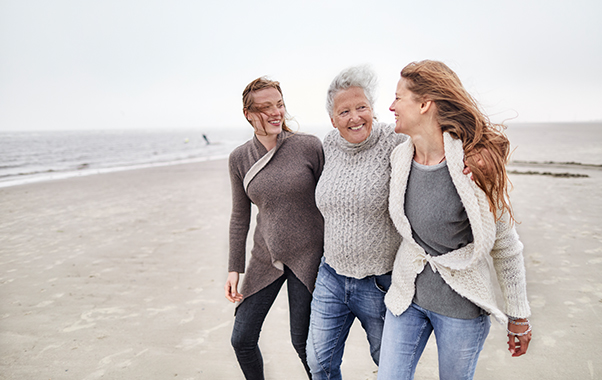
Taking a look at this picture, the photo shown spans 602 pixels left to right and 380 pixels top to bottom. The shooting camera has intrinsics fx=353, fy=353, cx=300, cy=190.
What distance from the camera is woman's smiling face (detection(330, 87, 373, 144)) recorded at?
197 centimetres

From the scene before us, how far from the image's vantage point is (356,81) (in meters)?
1.96

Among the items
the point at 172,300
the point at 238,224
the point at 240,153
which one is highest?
the point at 240,153

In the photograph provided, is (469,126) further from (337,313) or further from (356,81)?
(337,313)

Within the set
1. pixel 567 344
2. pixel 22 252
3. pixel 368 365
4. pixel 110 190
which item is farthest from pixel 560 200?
pixel 110 190

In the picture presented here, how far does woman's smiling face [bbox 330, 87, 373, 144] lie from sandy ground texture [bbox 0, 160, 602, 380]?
2.04 metres

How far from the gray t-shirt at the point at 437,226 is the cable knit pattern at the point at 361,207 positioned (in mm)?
225

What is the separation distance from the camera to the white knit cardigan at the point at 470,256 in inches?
59.8

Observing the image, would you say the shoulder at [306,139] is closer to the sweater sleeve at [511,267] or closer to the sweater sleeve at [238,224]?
the sweater sleeve at [238,224]

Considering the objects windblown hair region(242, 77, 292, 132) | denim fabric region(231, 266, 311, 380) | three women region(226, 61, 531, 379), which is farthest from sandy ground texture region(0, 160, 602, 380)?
windblown hair region(242, 77, 292, 132)

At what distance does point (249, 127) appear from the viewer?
2.40m

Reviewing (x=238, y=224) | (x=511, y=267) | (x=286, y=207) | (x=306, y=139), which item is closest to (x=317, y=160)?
(x=306, y=139)

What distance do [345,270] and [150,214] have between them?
7.24 meters

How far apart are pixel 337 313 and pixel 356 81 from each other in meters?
1.35

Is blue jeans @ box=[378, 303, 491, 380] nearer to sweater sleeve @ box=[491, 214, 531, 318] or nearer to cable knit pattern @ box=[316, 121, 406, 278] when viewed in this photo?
sweater sleeve @ box=[491, 214, 531, 318]
